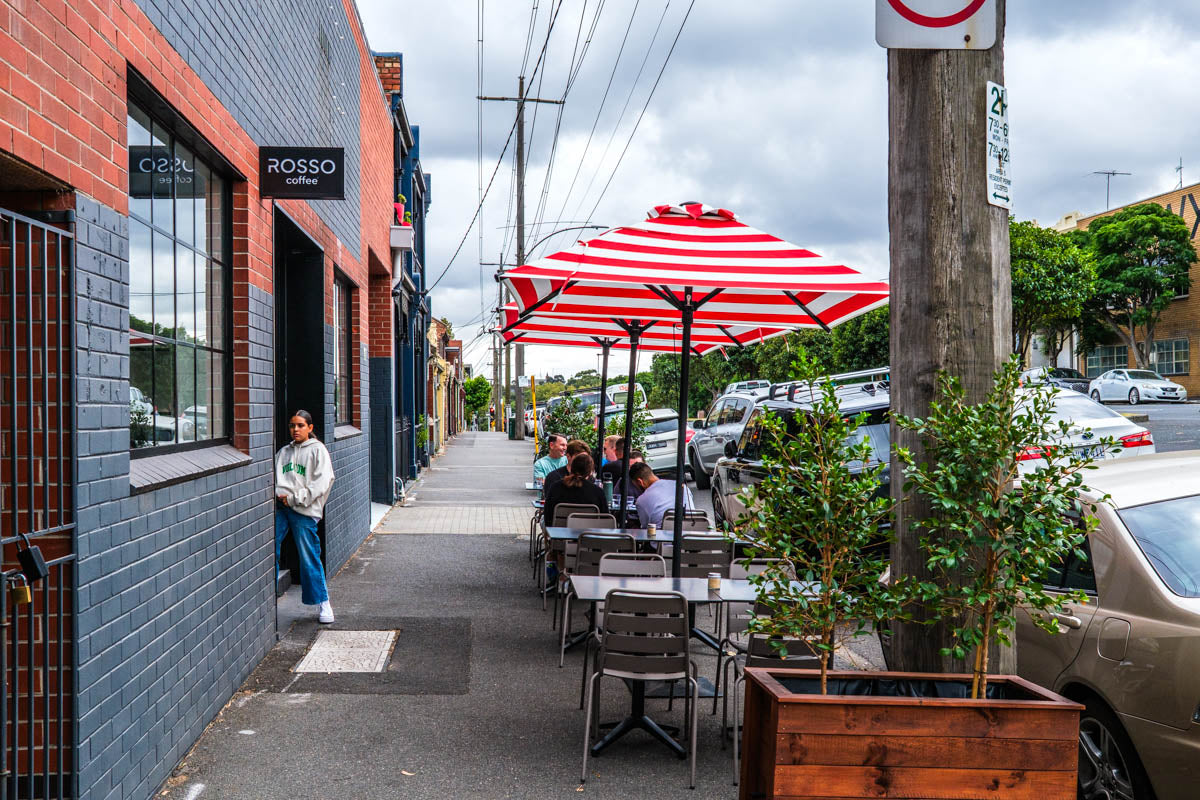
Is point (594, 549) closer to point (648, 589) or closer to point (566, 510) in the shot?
point (566, 510)

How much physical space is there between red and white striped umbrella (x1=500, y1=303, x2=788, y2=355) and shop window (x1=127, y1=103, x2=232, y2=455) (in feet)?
8.26

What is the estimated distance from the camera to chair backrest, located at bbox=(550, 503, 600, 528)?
911cm

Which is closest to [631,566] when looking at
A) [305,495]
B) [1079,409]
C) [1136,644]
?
[305,495]

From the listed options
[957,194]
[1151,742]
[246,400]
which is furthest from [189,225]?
[1151,742]

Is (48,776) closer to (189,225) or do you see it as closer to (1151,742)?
(189,225)

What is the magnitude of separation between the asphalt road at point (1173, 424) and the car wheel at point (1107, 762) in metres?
15.0

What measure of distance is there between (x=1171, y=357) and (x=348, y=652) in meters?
49.0

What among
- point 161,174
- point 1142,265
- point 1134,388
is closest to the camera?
point 161,174

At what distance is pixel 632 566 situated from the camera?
674cm

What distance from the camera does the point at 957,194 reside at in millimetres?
3336

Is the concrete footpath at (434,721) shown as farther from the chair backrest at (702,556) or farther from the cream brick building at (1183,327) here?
the cream brick building at (1183,327)

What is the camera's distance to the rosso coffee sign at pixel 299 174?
6797 millimetres

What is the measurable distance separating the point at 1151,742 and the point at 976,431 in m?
1.61

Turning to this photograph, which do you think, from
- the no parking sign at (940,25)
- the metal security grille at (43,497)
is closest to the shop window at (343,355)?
the metal security grille at (43,497)
